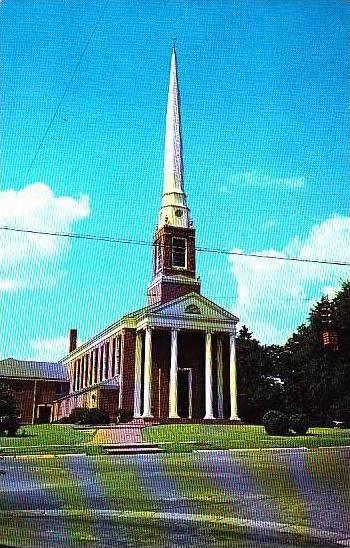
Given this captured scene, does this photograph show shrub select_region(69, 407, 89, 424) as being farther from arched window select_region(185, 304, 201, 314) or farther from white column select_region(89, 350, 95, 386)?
white column select_region(89, 350, 95, 386)

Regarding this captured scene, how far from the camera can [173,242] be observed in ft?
81.1

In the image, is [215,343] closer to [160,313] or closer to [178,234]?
[160,313]

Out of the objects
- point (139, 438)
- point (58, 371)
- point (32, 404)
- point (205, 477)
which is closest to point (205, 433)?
point (139, 438)

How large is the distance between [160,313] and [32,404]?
823cm

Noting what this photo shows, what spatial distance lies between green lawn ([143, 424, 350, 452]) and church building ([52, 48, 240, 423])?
295 inches

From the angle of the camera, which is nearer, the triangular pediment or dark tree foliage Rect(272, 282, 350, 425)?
dark tree foliage Rect(272, 282, 350, 425)

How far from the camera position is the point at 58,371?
115 feet

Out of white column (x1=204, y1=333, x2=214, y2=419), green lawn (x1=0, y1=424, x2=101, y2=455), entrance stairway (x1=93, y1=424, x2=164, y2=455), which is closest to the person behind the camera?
green lawn (x1=0, y1=424, x2=101, y2=455)

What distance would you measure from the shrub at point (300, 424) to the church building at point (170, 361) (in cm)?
1044

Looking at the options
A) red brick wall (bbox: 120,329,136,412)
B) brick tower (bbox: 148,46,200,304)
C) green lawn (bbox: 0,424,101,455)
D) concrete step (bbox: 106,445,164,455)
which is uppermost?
brick tower (bbox: 148,46,200,304)

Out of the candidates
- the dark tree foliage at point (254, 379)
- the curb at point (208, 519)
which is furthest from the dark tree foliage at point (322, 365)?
the dark tree foliage at point (254, 379)

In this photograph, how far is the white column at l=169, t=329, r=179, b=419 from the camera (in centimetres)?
2859

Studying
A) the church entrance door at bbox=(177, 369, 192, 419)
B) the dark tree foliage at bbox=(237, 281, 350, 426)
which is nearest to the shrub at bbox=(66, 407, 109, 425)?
the church entrance door at bbox=(177, 369, 192, 419)

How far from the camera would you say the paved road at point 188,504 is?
16.5 ft
